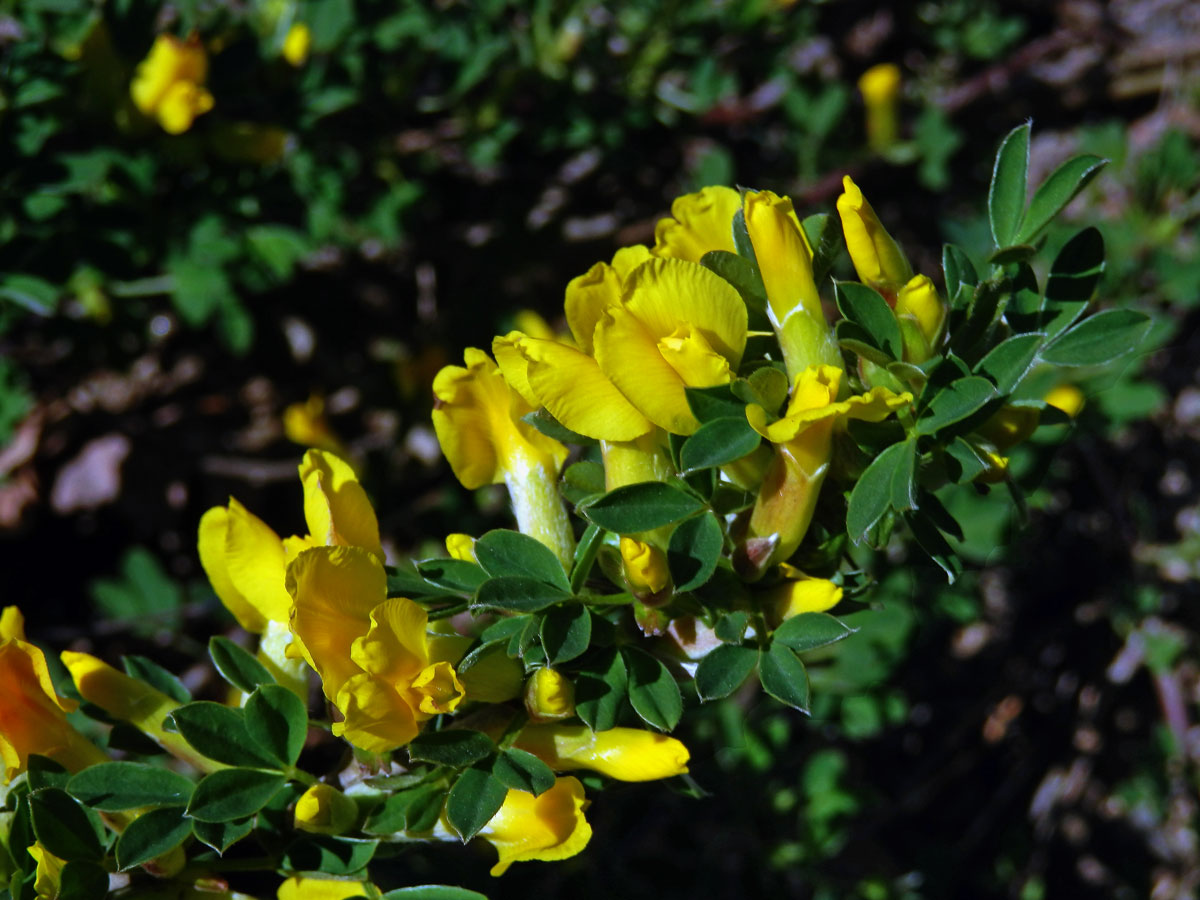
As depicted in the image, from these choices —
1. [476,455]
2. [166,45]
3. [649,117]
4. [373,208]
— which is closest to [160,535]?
[373,208]

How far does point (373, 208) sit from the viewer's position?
2666 millimetres

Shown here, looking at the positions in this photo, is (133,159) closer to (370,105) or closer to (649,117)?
(370,105)

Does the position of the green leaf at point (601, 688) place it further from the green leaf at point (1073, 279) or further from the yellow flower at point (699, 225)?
the green leaf at point (1073, 279)

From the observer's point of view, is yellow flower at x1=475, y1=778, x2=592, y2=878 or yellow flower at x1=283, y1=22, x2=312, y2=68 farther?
yellow flower at x1=283, y1=22, x2=312, y2=68

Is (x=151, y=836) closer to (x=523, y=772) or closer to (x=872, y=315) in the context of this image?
(x=523, y=772)

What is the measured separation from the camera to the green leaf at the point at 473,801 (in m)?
0.96

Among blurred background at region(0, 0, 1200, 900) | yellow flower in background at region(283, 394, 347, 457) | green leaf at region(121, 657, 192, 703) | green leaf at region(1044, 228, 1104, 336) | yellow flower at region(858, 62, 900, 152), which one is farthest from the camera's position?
yellow flower at region(858, 62, 900, 152)

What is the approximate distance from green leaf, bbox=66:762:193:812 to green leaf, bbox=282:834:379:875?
0.14 meters

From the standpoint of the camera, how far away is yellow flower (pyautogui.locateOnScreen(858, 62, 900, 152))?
10.6 ft

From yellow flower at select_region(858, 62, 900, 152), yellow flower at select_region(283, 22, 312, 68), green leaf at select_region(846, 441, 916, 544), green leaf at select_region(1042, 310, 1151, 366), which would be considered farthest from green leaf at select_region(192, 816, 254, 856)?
yellow flower at select_region(858, 62, 900, 152)

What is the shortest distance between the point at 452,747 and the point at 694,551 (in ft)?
1.03

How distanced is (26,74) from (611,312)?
4.69ft

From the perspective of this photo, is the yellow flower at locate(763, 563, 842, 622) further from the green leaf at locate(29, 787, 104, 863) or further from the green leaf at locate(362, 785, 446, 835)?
the green leaf at locate(29, 787, 104, 863)

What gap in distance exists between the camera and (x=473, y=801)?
3.21ft
